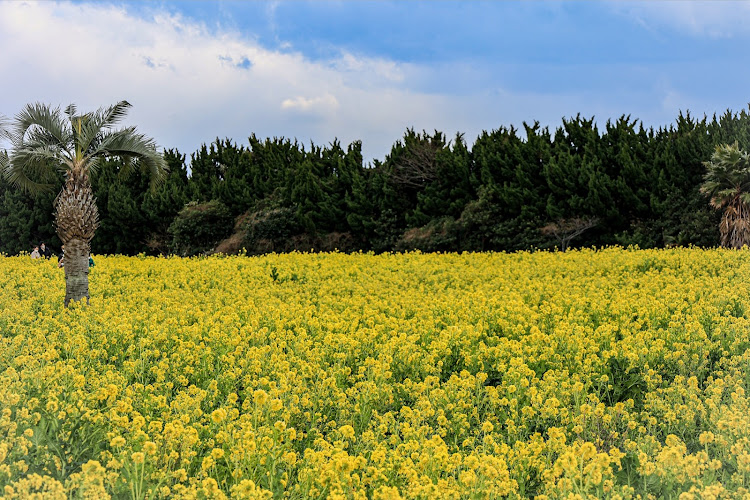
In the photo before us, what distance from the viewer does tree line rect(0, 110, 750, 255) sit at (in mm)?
26328

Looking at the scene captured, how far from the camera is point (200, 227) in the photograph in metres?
34.2

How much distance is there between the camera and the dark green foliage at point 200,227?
3388cm

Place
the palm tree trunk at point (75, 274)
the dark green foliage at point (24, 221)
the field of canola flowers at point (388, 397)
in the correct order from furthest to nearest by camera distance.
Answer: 1. the dark green foliage at point (24, 221)
2. the palm tree trunk at point (75, 274)
3. the field of canola flowers at point (388, 397)

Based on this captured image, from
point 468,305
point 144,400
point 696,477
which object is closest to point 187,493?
point 144,400

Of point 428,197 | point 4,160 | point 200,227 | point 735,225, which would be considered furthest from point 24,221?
point 735,225

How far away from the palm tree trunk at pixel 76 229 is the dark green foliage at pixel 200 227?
21.0 m

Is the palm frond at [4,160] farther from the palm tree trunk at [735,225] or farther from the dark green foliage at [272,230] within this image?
the palm tree trunk at [735,225]

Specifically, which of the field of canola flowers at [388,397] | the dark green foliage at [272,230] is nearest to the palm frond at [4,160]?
the field of canola flowers at [388,397]

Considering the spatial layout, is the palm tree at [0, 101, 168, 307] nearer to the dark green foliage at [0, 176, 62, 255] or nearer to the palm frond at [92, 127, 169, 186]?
the palm frond at [92, 127, 169, 186]

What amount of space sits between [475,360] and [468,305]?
291cm

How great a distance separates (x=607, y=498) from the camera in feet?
13.1

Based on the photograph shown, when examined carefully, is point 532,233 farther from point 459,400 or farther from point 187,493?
point 187,493

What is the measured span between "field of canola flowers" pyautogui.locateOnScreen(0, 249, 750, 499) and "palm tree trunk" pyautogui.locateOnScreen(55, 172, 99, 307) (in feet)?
3.19

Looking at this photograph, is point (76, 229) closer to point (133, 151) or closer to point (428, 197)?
point (133, 151)
